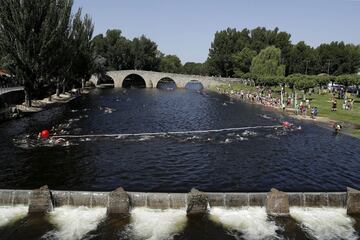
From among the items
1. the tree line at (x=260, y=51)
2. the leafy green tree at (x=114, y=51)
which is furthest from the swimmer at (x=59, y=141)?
the leafy green tree at (x=114, y=51)

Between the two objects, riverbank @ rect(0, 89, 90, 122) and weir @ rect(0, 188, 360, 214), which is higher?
riverbank @ rect(0, 89, 90, 122)

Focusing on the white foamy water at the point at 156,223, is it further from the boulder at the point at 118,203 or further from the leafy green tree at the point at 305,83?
the leafy green tree at the point at 305,83

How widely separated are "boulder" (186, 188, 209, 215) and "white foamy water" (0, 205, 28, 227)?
10.9m

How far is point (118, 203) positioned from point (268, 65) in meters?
125

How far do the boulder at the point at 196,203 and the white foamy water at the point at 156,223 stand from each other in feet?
2.01

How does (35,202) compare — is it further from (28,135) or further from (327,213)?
(28,135)

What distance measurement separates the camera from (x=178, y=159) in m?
39.7

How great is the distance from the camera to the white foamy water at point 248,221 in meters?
23.5

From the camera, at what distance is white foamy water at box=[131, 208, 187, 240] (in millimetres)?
23062

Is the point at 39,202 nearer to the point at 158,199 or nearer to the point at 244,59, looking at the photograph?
the point at 158,199

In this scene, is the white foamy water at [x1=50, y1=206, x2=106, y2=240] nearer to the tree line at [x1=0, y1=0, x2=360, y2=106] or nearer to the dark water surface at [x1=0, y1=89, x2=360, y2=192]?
the dark water surface at [x1=0, y1=89, x2=360, y2=192]

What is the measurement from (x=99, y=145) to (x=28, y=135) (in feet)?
Answer: 35.4

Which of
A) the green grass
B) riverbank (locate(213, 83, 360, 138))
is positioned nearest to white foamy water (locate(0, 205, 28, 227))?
riverbank (locate(213, 83, 360, 138))

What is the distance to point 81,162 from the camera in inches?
1513
